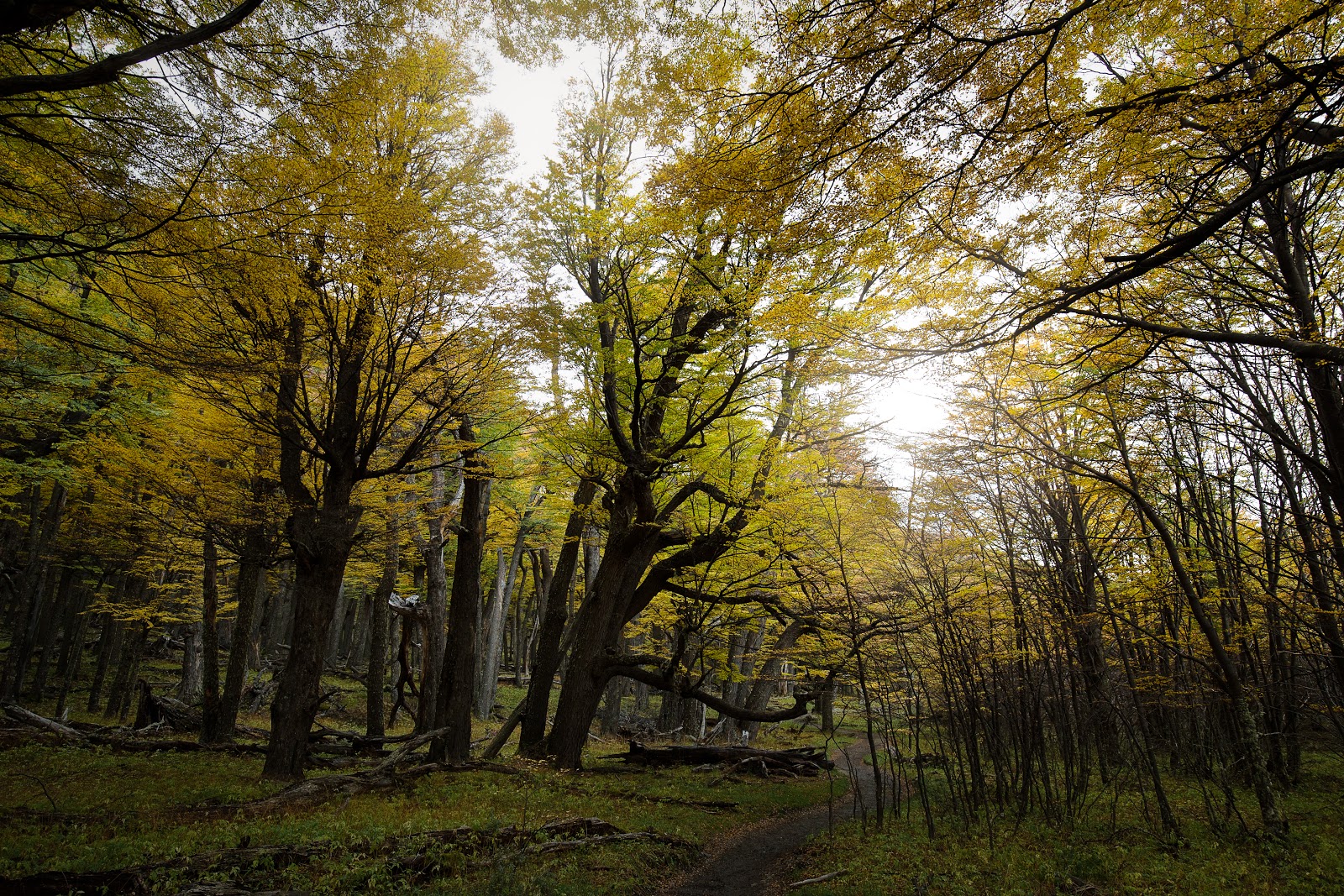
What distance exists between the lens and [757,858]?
7.61 meters

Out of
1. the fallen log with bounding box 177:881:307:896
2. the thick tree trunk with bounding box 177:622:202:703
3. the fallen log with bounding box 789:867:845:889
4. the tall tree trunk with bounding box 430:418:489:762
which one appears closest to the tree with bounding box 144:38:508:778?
the tall tree trunk with bounding box 430:418:489:762

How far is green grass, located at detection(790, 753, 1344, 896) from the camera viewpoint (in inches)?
214

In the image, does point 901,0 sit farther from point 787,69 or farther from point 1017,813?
point 1017,813

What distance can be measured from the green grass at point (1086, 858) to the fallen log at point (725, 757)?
543 cm

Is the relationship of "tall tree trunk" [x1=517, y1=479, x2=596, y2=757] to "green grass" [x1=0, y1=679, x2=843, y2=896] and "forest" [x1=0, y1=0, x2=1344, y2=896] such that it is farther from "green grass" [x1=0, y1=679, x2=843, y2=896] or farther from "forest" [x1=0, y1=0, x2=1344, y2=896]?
"green grass" [x1=0, y1=679, x2=843, y2=896]

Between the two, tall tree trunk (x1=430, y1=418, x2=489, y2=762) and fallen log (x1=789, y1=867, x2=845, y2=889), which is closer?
fallen log (x1=789, y1=867, x2=845, y2=889)

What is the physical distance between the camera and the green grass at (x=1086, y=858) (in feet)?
17.8

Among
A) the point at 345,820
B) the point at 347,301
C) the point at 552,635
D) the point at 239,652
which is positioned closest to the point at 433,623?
the point at 552,635

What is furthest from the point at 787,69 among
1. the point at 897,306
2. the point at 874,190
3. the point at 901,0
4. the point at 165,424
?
the point at 165,424

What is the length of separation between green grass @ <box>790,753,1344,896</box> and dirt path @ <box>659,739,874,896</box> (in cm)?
42

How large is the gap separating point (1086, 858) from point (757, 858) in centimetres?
369

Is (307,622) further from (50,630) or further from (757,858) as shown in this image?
(50,630)

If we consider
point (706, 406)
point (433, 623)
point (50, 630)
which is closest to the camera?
point (706, 406)

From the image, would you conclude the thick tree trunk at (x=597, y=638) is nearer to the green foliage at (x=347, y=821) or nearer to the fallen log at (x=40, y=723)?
the green foliage at (x=347, y=821)
